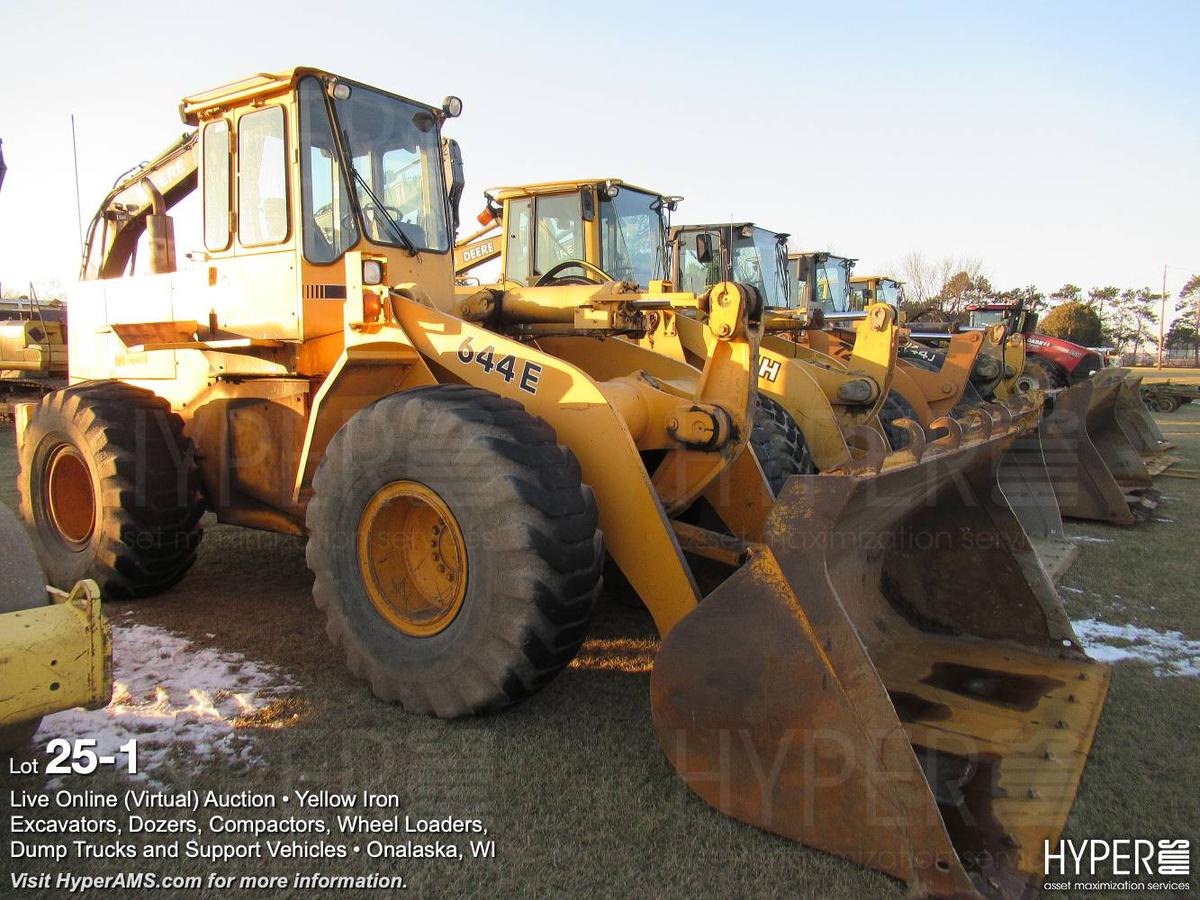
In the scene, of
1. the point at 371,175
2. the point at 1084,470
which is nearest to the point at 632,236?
the point at 371,175

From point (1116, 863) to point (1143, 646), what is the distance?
228cm

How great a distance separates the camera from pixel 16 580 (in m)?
2.71

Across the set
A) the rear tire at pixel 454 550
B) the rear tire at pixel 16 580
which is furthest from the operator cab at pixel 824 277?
the rear tire at pixel 16 580

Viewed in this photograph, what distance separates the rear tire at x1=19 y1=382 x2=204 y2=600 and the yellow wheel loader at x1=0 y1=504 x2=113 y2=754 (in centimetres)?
237

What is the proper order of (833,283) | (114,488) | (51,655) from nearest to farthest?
1. (51,655)
2. (114,488)
3. (833,283)

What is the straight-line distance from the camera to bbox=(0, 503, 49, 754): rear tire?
2.68 metres

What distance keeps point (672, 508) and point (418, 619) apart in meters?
1.27

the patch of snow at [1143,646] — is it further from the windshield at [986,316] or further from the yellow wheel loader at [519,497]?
the windshield at [986,316]

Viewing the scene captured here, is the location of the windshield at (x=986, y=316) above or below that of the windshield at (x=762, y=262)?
below

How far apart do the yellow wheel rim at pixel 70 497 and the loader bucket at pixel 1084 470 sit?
7458mm

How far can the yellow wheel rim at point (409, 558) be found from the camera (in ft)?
12.1

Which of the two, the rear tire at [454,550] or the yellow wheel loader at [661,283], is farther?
the yellow wheel loader at [661,283]

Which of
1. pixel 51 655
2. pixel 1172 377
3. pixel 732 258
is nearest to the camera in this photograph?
pixel 51 655

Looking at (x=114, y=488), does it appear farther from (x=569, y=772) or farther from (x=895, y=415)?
(x=895, y=415)
